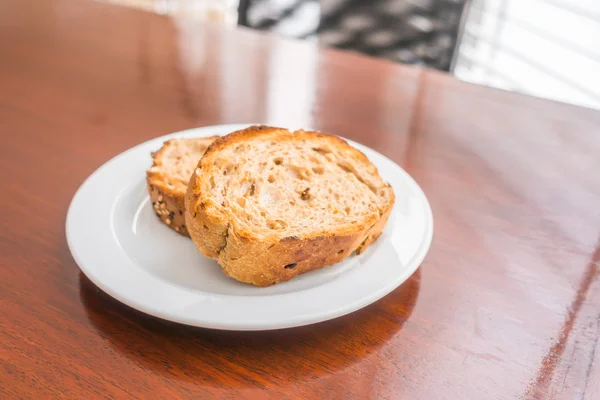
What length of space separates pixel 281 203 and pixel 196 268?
0.16 m

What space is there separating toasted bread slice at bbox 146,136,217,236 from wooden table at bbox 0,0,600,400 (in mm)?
153

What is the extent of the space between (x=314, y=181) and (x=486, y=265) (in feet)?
0.97

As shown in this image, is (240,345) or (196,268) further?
(196,268)

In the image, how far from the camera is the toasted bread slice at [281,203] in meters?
0.79

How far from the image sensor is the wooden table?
71 centimetres

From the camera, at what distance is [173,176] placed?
0.96 meters

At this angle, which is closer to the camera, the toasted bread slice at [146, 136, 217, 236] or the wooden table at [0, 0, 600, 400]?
the wooden table at [0, 0, 600, 400]

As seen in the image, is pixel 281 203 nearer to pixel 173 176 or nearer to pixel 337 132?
pixel 173 176

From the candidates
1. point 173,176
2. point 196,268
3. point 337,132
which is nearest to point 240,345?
point 196,268

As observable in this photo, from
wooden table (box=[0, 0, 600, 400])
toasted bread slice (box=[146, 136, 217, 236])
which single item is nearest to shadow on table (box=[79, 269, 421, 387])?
wooden table (box=[0, 0, 600, 400])

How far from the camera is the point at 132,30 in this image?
175cm

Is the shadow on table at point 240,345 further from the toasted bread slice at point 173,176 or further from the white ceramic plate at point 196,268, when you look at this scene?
the toasted bread slice at point 173,176

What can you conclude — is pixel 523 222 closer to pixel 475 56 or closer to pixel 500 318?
pixel 500 318

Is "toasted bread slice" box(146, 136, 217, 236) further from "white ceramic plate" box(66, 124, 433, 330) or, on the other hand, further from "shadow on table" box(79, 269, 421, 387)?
"shadow on table" box(79, 269, 421, 387)
